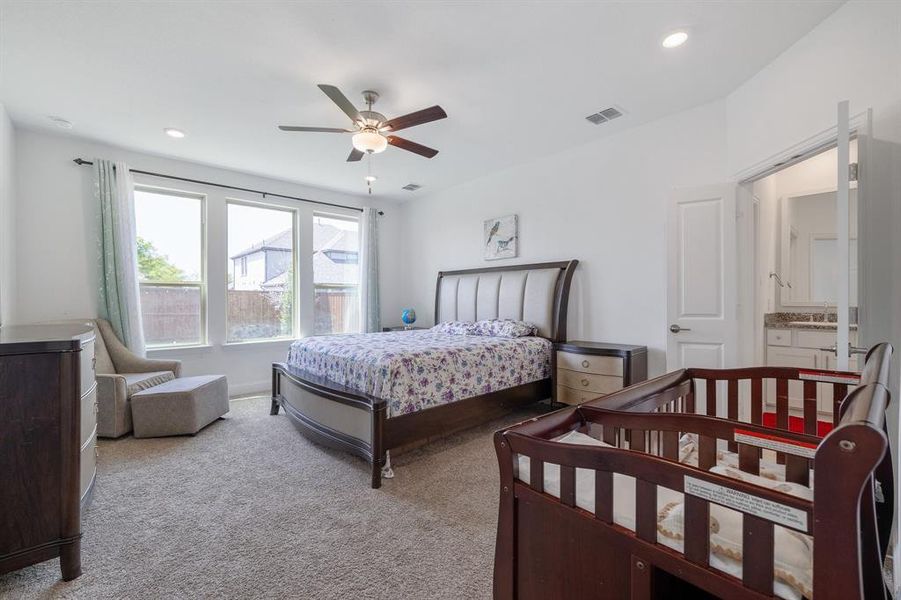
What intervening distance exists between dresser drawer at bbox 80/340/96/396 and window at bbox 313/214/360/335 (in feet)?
11.1

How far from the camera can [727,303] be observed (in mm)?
2943

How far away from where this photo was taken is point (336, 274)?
5742mm

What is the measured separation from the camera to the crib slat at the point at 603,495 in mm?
879

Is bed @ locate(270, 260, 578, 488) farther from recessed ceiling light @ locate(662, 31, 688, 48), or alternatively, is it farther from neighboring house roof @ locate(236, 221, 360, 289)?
recessed ceiling light @ locate(662, 31, 688, 48)

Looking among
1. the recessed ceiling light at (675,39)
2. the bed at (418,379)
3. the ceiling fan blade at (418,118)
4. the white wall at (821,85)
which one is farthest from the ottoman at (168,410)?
the white wall at (821,85)

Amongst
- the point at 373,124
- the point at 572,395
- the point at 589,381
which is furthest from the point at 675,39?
the point at 572,395

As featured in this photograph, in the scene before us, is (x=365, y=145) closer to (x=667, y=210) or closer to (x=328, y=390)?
(x=328, y=390)

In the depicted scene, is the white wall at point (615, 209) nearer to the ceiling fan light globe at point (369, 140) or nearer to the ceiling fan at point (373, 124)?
the ceiling fan at point (373, 124)

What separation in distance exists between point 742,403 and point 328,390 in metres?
3.14

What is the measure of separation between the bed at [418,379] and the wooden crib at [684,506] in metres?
1.55

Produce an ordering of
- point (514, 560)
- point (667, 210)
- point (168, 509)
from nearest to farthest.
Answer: point (514, 560), point (168, 509), point (667, 210)

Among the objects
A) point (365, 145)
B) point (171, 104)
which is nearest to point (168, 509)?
point (365, 145)

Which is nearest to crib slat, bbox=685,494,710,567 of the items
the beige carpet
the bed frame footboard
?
the beige carpet

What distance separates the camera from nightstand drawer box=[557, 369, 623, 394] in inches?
133
